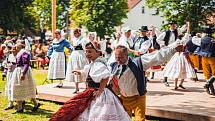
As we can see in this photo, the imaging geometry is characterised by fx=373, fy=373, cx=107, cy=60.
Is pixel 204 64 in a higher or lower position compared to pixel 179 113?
higher

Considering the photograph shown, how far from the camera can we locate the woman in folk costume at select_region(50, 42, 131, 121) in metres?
4.85

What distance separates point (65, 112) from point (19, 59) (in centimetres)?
301

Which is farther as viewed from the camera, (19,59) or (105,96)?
(19,59)

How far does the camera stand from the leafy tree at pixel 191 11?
90.1 ft

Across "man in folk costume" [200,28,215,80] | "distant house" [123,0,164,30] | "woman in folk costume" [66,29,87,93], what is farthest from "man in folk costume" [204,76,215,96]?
"distant house" [123,0,164,30]

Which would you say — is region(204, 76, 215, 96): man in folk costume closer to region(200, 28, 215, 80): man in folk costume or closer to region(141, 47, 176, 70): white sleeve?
region(200, 28, 215, 80): man in folk costume

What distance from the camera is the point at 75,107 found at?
4926mm

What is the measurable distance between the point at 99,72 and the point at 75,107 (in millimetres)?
561

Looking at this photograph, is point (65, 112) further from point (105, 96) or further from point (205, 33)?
point (205, 33)

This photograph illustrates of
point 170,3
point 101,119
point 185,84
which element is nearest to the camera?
point 101,119

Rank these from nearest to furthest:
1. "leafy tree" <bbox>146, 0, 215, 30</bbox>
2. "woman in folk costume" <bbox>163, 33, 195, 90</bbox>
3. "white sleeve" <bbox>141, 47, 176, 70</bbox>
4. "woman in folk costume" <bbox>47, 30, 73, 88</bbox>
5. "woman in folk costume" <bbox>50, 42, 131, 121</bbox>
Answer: "woman in folk costume" <bbox>50, 42, 131, 121</bbox>, "white sleeve" <bbox>141, 47, 176, 70</bbox>, "woman in folk costume" <bbox>163, 33, 195, 90</bbox>, "woman in folk costume" <bbox>47, 30, 73, 88</bbox>, "leafy tree" <bbox>146, 0, 215, 30</bbox>

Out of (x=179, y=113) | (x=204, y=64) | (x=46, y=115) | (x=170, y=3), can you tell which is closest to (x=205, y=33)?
(x=204, y=64)

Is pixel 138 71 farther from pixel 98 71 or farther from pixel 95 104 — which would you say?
pixel 95 104

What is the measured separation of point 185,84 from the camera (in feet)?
35.8
